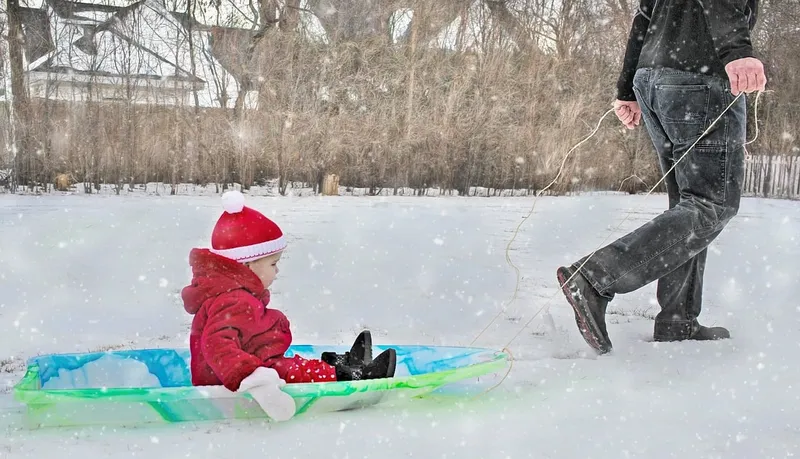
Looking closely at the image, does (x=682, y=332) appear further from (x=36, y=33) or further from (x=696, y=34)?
(x=36, y=33)

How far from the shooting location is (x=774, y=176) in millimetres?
11383

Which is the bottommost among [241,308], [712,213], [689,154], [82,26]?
[241,308]

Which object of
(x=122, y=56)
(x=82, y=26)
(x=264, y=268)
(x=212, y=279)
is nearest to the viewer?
(x=212, y=279)

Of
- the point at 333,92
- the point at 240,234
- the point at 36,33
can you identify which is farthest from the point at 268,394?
the point at 36,33

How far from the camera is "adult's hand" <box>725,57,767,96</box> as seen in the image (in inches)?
89.0

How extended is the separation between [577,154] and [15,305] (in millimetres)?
8953

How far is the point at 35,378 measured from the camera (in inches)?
81.0

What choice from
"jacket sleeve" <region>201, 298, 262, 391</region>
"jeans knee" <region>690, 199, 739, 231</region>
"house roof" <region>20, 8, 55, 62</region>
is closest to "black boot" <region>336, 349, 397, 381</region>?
"jacket sleeve" <region>201, 298, 262, 391</region>

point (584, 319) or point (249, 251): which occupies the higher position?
point (249, 251)

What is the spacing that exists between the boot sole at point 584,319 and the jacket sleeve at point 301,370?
81cm

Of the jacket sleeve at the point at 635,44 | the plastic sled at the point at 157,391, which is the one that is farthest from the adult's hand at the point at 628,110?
the plastic sled at the point at 157,391

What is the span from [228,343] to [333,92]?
8.89 metres

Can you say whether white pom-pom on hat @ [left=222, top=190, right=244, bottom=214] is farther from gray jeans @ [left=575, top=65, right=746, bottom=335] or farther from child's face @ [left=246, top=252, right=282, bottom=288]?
gray jeans @ [left=575, top=65, right=746, bottom=335]

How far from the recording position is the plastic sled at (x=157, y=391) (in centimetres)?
179
